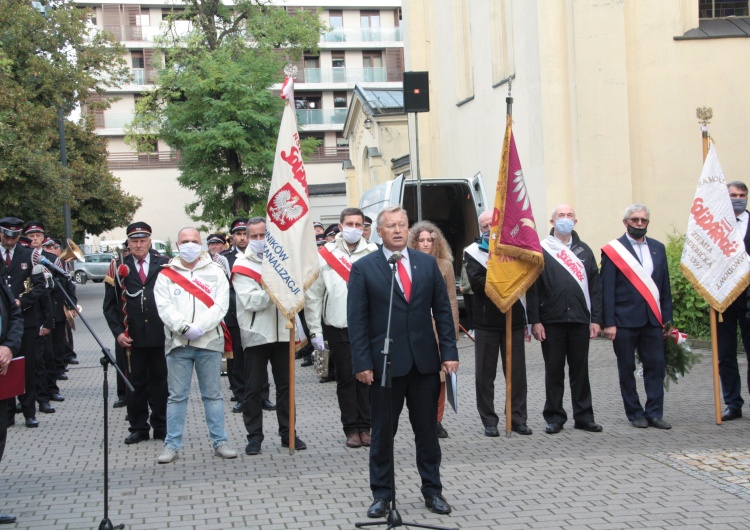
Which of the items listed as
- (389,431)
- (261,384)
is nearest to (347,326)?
(261,384)

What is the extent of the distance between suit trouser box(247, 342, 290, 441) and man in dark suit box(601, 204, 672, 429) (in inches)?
122

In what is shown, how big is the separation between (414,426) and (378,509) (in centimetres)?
60

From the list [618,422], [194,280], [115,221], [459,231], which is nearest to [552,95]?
[459,231]

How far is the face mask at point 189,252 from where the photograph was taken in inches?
340

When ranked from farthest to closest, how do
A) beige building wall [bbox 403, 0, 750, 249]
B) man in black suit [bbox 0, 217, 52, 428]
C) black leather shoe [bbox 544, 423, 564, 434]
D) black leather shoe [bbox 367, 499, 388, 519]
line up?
beige building wall [bbox 403, 0, 750, 249]
man in black suit [bbox 0, 217, 52, 428]
black leather shoe [bbox 544, 423, 564, 434]
black leather shoe [bbox 367, 499, 388, 519]

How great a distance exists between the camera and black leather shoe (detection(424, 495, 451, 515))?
21.2 feet

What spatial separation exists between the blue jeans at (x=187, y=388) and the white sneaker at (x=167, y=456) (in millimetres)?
35

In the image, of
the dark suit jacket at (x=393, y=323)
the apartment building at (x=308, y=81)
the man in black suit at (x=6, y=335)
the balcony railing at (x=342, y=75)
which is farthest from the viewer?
the balcony railing at (x=342, y=75)

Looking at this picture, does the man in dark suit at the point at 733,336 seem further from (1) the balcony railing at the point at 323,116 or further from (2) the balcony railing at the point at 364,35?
(2) the balcony railing at the point at 364,35

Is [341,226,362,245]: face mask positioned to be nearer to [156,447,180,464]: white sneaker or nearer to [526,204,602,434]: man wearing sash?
[526,204,602,434]: man wearing sash

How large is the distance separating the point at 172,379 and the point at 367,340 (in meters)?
2.75

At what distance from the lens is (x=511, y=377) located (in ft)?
29.8

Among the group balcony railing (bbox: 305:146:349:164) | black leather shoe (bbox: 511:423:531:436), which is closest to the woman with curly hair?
black leather shoe (bbox: 511:423:531:436)

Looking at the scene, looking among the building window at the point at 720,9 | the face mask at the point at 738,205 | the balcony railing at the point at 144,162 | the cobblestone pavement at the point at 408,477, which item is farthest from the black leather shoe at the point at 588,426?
the balcony railing at the point at 144,162
